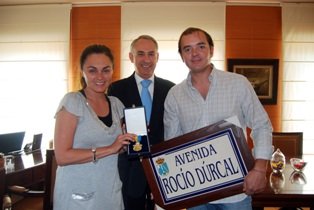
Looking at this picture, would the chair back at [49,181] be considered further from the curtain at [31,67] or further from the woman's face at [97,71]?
the curtain at [31,67]

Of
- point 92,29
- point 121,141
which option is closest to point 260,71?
point 92,29

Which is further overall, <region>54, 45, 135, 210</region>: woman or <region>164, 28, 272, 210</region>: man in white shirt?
<region>164, 28, 272, 210</region>: man in white shirt

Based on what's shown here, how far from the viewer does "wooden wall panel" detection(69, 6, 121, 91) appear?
4.36m

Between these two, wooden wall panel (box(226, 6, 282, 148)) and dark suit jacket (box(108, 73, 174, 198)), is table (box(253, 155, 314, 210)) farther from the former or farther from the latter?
wooden wall panel (box(226, 6, 282, 148))

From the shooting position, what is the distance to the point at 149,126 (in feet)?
6.45

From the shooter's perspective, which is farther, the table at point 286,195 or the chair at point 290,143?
the chair at point 290,143

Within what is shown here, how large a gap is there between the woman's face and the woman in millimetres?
81

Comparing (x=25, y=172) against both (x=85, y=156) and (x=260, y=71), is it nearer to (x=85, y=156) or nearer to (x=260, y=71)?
(x=85, y=156)

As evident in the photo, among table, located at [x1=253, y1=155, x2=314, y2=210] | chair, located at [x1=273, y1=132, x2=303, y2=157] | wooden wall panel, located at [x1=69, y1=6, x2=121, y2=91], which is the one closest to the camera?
table, located at [x1=253, y1=155, x2=314, y2=210]

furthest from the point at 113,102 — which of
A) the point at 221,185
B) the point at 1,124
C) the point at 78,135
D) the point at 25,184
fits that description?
the point at 1,124

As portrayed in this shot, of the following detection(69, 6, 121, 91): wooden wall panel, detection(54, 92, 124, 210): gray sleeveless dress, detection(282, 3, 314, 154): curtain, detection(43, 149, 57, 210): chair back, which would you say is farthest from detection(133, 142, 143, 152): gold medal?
detection(282, 3, 314, 154): curtain

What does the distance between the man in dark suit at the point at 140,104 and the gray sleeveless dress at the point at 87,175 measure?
0.47 m

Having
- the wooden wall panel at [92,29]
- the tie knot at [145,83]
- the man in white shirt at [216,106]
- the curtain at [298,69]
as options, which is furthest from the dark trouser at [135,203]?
the curtain at [298,69]

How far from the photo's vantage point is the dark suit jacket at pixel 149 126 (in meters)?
1.92
